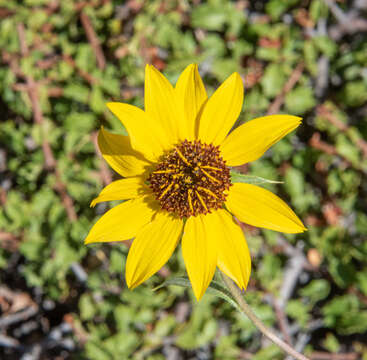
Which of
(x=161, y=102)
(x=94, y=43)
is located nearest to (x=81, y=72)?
(x=94, y=43)

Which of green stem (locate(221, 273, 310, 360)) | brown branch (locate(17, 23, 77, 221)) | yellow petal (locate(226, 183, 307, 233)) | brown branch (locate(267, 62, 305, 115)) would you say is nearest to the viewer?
green stem (locate(221, 273, 310, 360))

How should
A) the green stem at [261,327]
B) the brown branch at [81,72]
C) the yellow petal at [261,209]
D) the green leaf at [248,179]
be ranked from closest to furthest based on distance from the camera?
→ 1. the green stem at [261,327]
2. the green leaf at [248,179]
3. the yellow petal at [261,209]
4. the brown branch at [81,72]

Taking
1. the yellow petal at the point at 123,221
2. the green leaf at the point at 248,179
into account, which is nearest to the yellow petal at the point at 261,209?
the green leaf at the point at 248,179

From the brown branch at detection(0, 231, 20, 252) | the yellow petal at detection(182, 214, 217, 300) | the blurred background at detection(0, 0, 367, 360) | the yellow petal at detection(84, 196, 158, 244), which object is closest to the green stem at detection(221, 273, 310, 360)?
the yellow petal at detection(182, 214, 217, 300)

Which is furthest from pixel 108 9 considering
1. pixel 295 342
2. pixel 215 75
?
pixel 295 342

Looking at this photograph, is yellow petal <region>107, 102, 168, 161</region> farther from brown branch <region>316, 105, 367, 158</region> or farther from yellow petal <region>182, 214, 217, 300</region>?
brown branch <region>316, 105, 367, 158</region>

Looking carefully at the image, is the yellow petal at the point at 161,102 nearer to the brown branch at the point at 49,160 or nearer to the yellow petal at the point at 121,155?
the yellow petal at the point at 121,155

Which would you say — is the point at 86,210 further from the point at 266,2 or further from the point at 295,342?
the point at 266,2
